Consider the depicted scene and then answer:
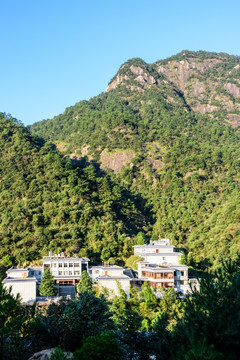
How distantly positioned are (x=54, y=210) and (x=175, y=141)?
5054cm

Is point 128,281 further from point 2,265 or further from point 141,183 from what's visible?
point 141,183

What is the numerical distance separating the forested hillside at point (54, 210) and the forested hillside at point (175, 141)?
931cm

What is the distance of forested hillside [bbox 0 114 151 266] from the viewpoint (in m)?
44.9

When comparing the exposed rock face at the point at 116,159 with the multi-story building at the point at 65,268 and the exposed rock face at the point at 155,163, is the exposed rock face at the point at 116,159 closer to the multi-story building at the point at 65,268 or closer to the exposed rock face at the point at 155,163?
the exposed rock face at the point at 155,163

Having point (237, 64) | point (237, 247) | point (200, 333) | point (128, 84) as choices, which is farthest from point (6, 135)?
point (237, 64)

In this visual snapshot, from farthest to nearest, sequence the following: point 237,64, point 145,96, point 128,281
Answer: point 237,64 → point 145,96 → point 128,281

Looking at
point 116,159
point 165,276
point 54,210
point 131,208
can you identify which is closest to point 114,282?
point 165,276

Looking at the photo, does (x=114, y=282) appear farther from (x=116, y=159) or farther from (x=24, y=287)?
(x=116, y=159)

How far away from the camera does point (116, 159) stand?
88875 millimetres

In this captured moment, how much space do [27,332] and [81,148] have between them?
77174 millimetres

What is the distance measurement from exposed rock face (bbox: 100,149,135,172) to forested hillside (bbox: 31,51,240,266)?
24 centimetres

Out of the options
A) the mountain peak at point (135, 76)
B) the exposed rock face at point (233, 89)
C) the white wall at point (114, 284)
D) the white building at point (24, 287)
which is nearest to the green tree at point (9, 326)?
the white building at point (24, 287)

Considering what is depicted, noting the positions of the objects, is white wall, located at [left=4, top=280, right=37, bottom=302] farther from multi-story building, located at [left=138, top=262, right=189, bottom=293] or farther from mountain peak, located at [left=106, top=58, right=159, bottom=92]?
mountain peak, located at [left=106, top=58, right=159, bottom=92]

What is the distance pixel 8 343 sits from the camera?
53.7ft
